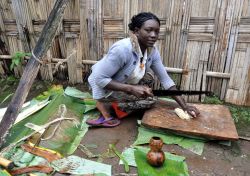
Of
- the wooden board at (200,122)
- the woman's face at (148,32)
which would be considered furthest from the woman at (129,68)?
the wooden board at (200,122)

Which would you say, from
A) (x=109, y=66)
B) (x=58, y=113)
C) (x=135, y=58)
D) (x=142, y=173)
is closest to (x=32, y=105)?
(x=58, y=113)

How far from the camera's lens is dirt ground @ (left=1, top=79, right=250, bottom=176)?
2.46 meters

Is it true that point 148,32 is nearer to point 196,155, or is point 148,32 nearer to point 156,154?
point 156,154

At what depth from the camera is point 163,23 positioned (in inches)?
141

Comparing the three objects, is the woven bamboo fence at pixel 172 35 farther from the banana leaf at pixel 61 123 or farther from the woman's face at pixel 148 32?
the woman's face at pixel 148 32

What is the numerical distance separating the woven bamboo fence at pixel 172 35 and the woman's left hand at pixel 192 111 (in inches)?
26.2

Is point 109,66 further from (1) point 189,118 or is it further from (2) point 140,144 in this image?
(1) point 189,118

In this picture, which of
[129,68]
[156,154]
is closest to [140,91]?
[129,68]

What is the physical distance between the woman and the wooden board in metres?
0.16

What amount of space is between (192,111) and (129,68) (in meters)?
0.91

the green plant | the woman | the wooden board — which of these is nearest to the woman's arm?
the woman

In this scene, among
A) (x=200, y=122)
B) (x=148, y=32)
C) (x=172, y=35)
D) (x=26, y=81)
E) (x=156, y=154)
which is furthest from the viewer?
(x=172, y=35)

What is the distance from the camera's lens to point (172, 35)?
3578 mm

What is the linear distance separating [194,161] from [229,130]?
553 millimetres
